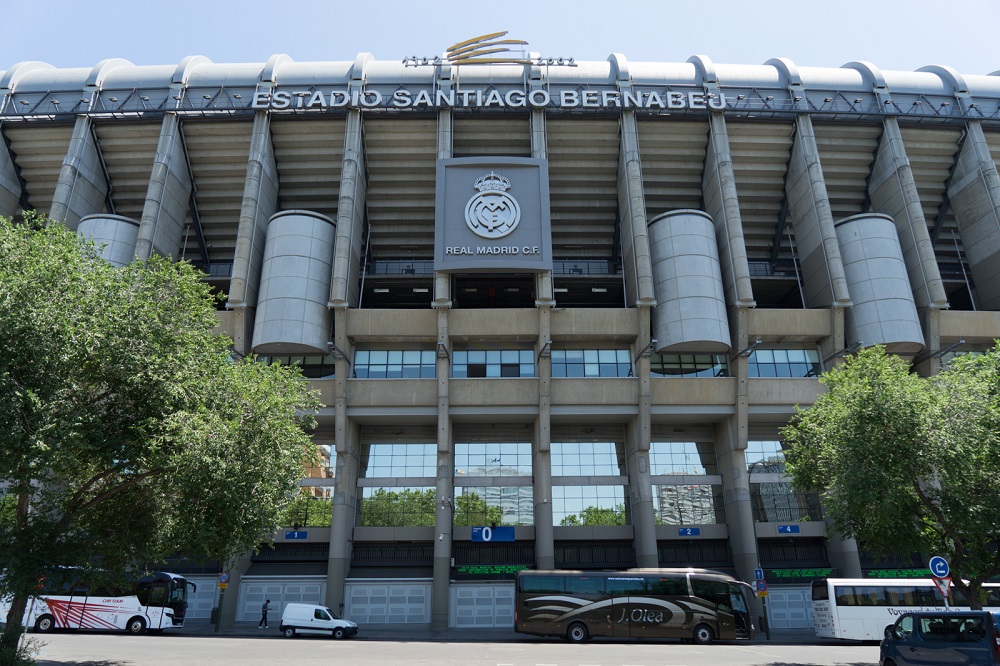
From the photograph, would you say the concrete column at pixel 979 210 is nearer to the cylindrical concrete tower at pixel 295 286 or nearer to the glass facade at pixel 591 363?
the glass facade at pixel 591 363

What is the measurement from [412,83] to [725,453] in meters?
30.7

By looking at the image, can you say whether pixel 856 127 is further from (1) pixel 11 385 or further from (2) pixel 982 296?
(1) pixel 11 385

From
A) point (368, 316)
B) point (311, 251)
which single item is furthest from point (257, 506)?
point (311, 251)

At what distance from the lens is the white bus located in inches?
1076

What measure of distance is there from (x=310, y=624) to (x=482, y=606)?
10321 mm

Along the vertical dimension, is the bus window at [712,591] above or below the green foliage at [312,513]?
below

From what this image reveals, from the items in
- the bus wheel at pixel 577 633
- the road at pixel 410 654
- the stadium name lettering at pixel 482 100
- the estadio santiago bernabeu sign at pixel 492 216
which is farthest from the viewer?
the stadium name lettering at pixel 482 100

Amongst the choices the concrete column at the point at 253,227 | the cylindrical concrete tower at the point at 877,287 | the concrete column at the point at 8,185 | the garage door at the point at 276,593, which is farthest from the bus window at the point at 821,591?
the concrete column at the point at 8,185

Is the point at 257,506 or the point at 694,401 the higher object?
the point at 694,401

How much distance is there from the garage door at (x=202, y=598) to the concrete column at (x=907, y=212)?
4489 centimetres

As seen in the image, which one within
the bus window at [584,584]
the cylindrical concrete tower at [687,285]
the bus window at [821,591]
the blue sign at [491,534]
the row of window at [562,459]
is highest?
the cylindrical concrete tower at [687,285]

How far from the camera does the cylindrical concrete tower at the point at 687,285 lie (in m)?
36.0

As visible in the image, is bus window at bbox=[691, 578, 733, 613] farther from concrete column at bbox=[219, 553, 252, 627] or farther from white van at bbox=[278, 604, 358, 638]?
concrete column at bbox=[219, 553, 252, 627]

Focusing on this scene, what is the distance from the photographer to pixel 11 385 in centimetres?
1375
